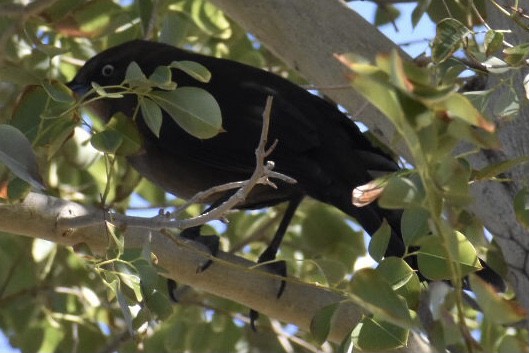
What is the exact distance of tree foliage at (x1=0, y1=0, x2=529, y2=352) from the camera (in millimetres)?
1573

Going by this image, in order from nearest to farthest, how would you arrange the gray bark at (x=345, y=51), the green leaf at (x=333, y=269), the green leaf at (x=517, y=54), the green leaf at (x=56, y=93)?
the green leaf at (x=517, y=54) → the green leaf at (x=56, y=93) → the gray bark at (x=345, y=51) → the green leaf at (x=333, y=269)

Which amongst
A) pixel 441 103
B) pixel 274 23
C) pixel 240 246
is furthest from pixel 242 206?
pixel 441 103

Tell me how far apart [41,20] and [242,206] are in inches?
39.7

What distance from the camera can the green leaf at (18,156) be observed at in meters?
2.11

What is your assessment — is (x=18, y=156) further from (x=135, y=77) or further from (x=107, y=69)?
(x=107, y=69)

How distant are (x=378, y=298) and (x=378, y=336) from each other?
0.34m

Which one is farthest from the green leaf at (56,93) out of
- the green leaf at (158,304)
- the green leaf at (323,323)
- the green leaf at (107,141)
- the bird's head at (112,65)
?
the bird's head at (112,65)

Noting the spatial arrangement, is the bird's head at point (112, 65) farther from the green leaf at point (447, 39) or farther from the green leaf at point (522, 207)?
the green leaf at point (522, 207)

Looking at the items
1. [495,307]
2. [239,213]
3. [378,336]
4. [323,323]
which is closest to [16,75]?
[323,323]

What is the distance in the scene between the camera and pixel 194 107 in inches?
90.0

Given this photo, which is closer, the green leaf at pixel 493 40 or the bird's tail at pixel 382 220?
the green leaf at pixel 493 40

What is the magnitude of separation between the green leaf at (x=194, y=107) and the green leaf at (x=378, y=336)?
54 centimetres

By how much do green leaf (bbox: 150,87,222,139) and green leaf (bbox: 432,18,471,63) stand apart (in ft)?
1.65

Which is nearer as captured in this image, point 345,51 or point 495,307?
point 495,307
